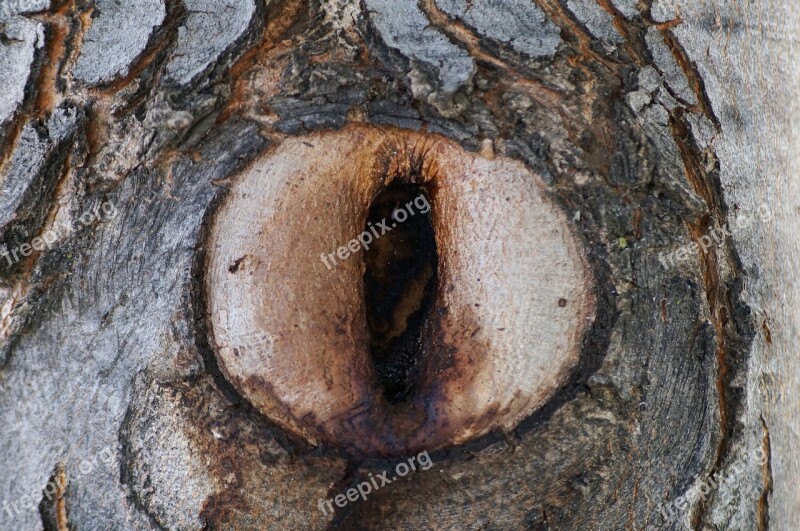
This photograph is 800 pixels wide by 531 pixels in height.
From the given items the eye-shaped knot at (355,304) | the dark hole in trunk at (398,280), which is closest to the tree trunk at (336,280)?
the eye-shaped knot at (355,304)

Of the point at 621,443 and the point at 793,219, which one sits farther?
the point at 793,219

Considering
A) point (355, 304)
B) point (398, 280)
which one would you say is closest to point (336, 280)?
point (355, 304)

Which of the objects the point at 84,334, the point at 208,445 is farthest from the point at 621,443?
the point at 84,334

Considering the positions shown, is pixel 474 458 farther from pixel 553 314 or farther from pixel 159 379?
pixel 159 379

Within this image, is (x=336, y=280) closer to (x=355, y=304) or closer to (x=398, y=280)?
(x=355, y=304)

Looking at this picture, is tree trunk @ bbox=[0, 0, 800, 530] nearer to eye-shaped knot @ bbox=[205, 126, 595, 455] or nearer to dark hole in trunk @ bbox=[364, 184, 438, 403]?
eye-shaped knot @ bbox=[205, 126, 595, 455]

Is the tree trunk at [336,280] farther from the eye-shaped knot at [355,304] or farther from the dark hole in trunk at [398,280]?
the dark hole in trunk at [398,280]
